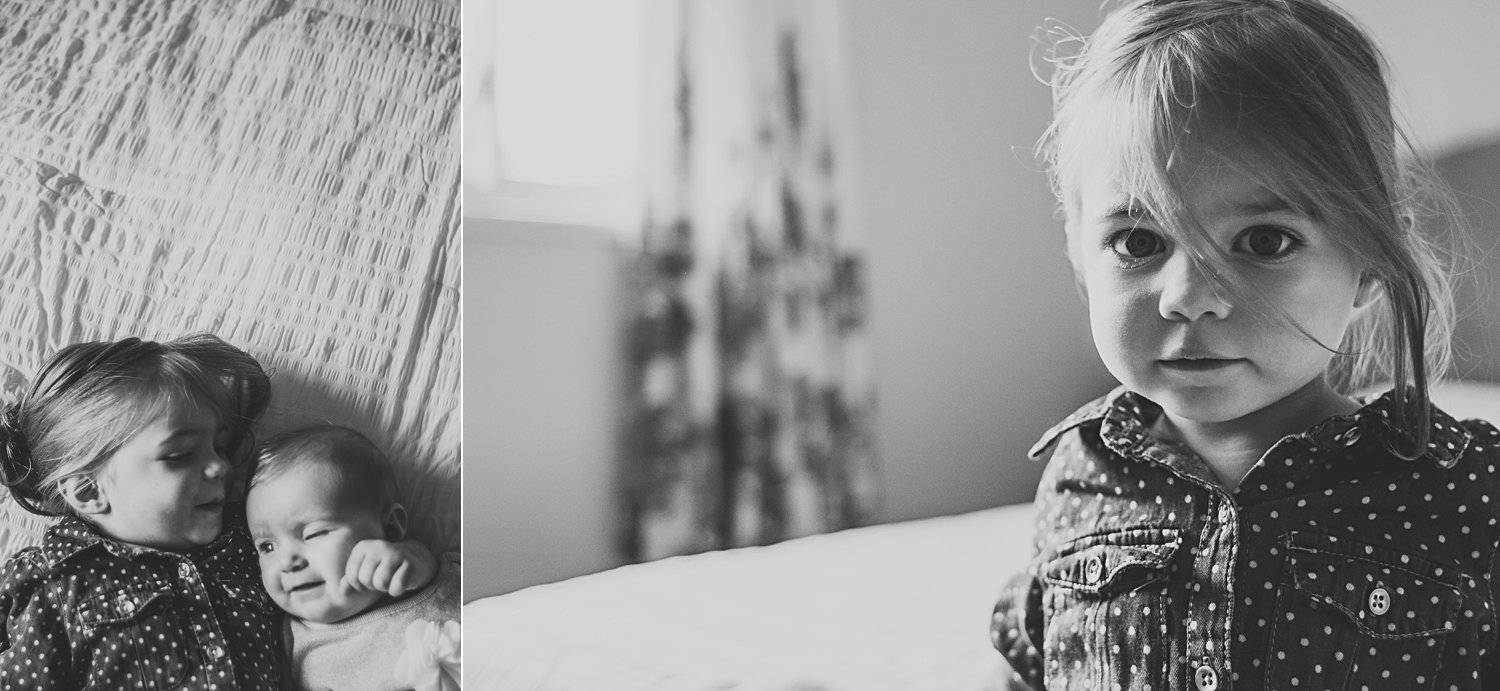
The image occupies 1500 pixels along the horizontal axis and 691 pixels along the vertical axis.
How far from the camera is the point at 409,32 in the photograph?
1.25m

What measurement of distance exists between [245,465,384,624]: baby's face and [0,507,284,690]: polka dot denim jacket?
0.13ft

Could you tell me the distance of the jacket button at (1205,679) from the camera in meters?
0.71

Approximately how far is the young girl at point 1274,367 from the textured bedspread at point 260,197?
28.8 inches

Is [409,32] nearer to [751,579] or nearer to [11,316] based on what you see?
[11,316]

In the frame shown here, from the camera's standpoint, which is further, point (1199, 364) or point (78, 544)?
point (78, 544)

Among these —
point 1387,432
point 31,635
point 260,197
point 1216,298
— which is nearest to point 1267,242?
point 1216,298

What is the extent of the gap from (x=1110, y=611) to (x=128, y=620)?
923 mm

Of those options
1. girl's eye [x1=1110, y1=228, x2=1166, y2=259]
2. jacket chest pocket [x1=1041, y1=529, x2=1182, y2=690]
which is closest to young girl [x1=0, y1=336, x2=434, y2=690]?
jacket chest pocket [x1=1041, y1=529, x2=1182, y2=690]

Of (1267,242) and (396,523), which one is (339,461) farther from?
(1267,242)

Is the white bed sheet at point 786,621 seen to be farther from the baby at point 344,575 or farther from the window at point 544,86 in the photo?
the window at point 544,86

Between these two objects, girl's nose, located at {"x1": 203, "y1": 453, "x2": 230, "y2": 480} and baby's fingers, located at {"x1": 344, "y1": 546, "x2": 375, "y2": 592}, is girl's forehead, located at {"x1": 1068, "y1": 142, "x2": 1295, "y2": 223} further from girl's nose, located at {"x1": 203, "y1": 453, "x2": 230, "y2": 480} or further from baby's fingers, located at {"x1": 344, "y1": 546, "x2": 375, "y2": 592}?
girl's nose, located at {"x1": 203, "y1": 453, "x2": 230, "y2": 480}

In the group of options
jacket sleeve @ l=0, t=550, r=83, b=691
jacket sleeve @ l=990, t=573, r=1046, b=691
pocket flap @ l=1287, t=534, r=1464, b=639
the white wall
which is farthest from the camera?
the white wall

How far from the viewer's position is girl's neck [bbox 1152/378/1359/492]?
74 cm

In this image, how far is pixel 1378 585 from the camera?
0.69 metres
